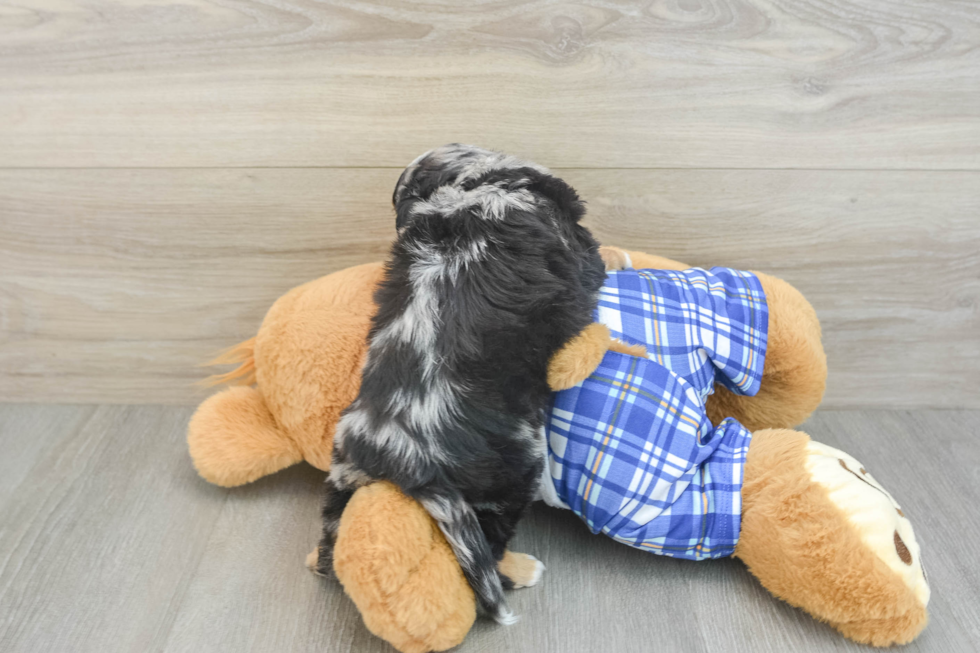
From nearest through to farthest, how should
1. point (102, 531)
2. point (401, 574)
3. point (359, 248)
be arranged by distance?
point (401, 574), point (102, 531), point (359, 248)

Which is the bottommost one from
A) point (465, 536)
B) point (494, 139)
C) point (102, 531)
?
point (102, 531)

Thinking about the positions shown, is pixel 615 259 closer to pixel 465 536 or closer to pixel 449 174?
pixel 449 174

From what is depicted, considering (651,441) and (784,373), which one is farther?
(784,373)

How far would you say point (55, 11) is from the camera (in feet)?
2.84

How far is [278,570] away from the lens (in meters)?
0.80

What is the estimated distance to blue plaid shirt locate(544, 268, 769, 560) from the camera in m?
0.71

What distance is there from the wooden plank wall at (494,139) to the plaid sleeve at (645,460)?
0.31 metres

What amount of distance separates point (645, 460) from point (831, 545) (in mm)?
193

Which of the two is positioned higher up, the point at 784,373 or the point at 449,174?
the point at 449,174

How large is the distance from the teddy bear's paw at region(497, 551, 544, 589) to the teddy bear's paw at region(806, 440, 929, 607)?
0.31 meters

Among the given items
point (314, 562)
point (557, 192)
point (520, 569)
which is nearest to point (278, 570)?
point (314, 562)

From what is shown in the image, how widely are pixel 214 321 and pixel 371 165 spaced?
1.14 feet

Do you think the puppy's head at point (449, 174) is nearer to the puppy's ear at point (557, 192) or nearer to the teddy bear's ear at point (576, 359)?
the puppy's ear at point (557, 192)

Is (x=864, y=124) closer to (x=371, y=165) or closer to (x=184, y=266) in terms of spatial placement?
(x=371, y=165)
